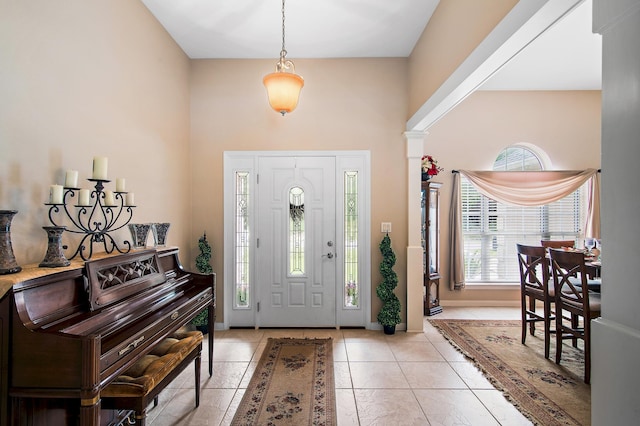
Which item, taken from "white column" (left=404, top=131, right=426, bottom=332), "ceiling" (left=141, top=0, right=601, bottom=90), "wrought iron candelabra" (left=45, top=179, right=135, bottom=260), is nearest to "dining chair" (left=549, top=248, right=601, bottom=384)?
"white column" (left=404, top=131, right=426, bottom=332)

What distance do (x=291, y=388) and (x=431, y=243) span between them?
288 centimetres

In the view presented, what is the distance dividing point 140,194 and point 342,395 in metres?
2.40

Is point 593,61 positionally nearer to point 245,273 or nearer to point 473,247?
point 473,247

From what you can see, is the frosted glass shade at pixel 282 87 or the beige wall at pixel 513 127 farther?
the beige wall at pixel 513 127

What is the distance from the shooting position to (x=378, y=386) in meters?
2.70

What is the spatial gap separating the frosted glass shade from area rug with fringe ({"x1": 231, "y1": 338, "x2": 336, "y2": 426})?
232 cm

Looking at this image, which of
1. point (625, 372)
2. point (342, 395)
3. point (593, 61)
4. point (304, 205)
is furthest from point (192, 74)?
point (593, 61)

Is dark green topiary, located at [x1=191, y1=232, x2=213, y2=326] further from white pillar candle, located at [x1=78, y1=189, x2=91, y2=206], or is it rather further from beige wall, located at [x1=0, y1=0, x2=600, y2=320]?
white pillar candle, located at [x1=78, y1=189, x2=91, y2=206]

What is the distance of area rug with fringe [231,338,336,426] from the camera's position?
7.47ft

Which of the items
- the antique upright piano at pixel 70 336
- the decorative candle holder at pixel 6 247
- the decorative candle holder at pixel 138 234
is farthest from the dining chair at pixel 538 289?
the decorative candle holder at pixel 6 247

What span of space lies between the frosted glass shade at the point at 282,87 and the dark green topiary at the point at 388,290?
1981 mm

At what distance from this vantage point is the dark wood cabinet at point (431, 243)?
4.57 metres

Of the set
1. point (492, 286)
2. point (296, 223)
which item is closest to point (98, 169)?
point (296, 223)

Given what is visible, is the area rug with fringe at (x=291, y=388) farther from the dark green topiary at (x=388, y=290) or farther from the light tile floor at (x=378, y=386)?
the dark green topiary at (x=388, y=290)
